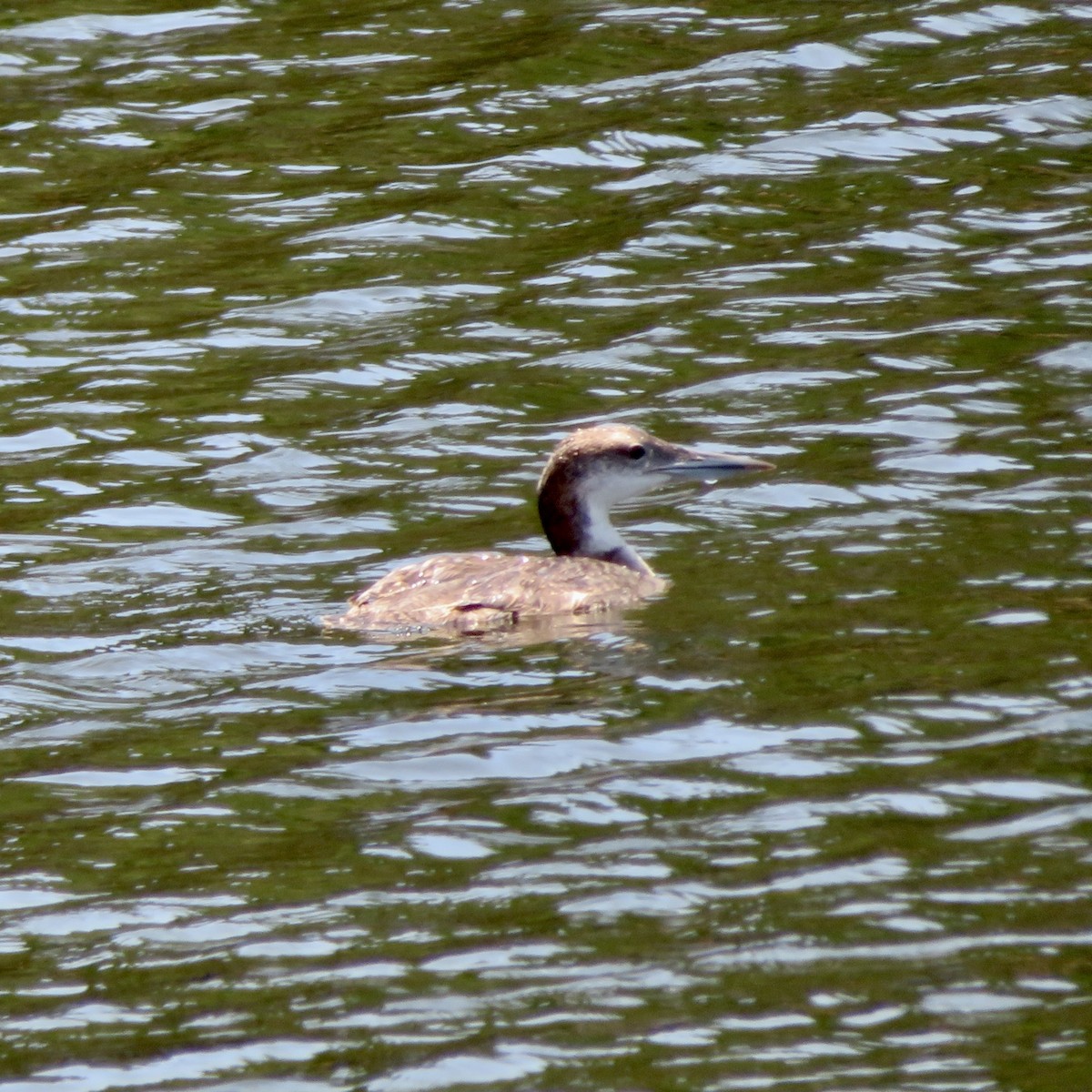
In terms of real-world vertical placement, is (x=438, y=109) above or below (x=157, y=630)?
above

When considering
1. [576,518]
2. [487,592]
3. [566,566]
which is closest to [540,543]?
[576,518]

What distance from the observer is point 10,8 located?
731 inches

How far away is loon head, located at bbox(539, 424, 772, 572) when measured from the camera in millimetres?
10391

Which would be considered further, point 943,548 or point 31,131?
point 31,131

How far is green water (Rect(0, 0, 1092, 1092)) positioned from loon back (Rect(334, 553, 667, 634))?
198mm

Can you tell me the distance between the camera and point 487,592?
930 centimetres

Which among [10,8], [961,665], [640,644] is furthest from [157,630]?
[10,8]

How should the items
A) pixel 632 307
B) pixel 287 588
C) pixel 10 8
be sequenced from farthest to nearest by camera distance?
pixel 10 8 < pixel 632 307 < pixel 287 588

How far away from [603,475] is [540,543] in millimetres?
572

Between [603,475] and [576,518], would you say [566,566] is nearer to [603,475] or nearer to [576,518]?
[576,518]

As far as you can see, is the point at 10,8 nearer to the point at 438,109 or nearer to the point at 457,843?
the point at 438,109

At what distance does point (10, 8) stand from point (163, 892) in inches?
513

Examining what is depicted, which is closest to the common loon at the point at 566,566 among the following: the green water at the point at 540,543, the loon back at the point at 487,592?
the loon back at the point at 487,592

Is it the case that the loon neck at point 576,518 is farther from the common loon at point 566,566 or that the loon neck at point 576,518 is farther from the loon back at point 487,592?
the loon back at point 487,592
